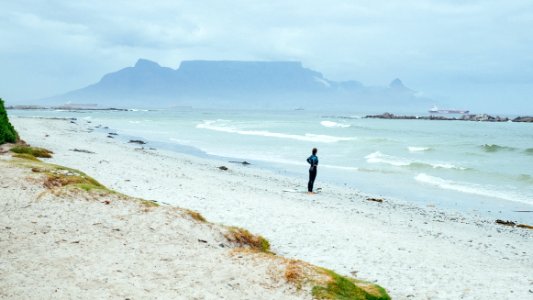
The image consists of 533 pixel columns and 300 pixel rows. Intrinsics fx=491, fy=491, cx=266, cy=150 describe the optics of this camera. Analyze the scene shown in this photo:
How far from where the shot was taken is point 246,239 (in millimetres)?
10031

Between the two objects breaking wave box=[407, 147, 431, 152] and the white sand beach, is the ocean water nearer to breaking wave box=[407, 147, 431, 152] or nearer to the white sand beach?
breaking wave box=[407, 147, 431, 152]

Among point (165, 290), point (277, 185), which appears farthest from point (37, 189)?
point (277, 185)

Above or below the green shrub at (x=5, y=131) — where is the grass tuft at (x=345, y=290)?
below

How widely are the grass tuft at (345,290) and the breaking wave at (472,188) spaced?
657 inches

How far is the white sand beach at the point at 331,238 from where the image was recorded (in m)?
7.72

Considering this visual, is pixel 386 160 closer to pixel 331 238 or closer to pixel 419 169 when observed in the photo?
pixel 419 169

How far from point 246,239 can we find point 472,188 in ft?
58.7

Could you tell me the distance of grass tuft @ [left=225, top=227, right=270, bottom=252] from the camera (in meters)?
9.68

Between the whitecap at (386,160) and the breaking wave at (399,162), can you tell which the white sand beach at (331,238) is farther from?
the whitecap at (386,160)

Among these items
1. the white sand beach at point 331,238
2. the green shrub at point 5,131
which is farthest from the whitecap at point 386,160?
the green shrub at point 5,131

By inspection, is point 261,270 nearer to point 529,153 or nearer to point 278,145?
point 278,145

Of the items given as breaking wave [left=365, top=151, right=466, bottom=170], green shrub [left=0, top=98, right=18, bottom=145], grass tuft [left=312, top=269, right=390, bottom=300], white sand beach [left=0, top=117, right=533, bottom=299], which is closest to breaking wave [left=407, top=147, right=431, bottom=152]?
breaking wave [left=365, top=151, right=466, bottom=170]

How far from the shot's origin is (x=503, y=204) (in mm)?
20484

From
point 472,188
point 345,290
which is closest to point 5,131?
point 345,290
